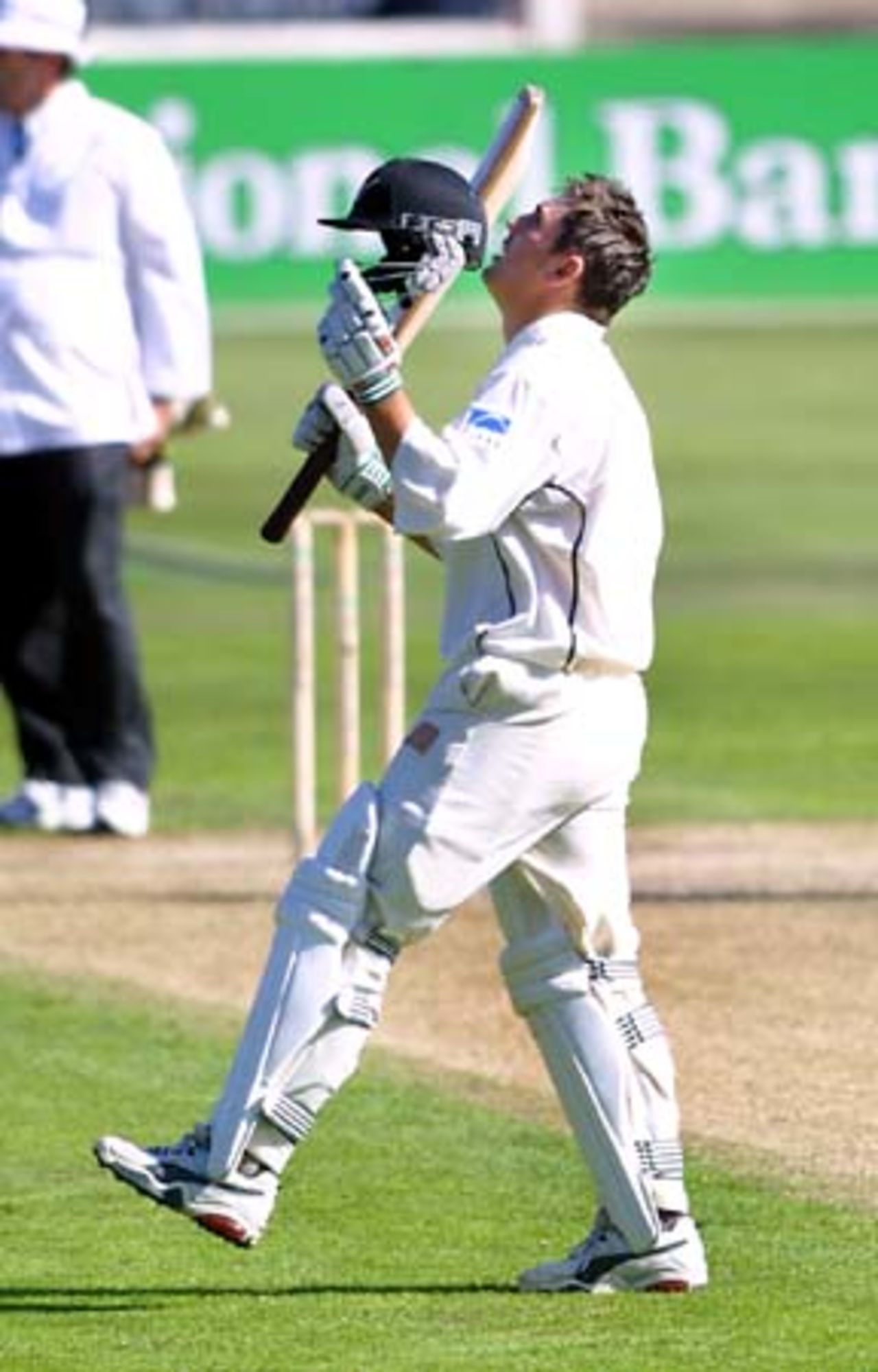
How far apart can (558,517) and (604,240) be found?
464 mm

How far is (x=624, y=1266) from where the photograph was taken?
7.29 m

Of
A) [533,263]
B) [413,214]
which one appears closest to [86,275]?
[413,214]

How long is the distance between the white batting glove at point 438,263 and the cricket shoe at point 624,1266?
1590mm

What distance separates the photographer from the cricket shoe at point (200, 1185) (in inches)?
277

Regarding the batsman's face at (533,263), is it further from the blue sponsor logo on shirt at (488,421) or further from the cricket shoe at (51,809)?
the cricket shoe at (51,809)

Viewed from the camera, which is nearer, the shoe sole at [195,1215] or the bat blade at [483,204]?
the shoe sole at [195,1215]

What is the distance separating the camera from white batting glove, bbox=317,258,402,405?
6.87 m

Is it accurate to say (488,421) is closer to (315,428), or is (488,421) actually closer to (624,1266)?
(315,428)

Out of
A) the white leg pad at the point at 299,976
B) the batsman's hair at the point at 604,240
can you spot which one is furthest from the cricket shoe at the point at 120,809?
the batsman's hair at the point at 604,240

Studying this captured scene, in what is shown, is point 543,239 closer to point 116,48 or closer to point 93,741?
point 93,741

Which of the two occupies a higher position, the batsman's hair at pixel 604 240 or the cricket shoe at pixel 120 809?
the batsman's hair at pixel 604 240

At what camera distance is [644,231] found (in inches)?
283

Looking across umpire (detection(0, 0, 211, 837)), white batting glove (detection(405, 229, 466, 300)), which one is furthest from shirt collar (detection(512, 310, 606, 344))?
umpire (detection(0, 0, 211, 837))

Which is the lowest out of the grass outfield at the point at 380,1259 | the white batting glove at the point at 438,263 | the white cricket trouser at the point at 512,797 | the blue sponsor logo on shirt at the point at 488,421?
the grass outfield at the point at 380,1259
